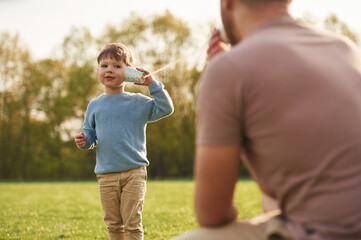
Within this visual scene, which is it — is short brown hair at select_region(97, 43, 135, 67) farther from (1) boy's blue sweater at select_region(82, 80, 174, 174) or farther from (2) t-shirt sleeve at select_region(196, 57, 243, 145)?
(2) t-shirt sleeve at select_region(196, 57, 243, 145)

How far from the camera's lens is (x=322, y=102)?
1.43 meters

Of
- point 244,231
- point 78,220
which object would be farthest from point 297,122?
point 78,220

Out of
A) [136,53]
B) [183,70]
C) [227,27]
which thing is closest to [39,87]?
[136,53]

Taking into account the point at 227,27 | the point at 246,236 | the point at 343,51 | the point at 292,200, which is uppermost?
the point at 227,27

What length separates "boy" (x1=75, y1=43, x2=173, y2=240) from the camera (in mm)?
A: 3615

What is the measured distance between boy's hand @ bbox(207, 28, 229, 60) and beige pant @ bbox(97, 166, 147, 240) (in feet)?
6.37

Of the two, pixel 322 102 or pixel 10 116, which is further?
pixel 10 116

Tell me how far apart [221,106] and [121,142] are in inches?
90.6

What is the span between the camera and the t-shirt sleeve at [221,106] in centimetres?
142

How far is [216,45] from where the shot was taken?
1.87 meters

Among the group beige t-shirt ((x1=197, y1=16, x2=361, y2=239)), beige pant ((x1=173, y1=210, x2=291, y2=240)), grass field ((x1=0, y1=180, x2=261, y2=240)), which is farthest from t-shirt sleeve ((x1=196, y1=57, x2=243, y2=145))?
grass field ((x1=0, y1=180, x2=261, y2=240))

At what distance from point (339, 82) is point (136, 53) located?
30.4 meters

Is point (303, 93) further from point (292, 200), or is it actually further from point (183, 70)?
point (183, 70)

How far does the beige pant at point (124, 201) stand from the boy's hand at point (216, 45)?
1.94 m
